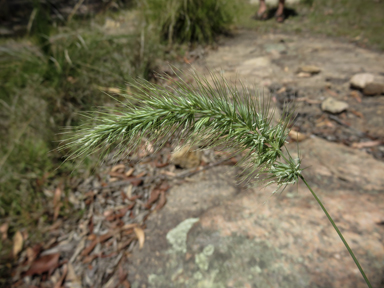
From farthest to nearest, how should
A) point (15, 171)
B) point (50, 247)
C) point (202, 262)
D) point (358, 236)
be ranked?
point (15, 171)
point (50, 247)
point (202, 262)
point (358, 236)

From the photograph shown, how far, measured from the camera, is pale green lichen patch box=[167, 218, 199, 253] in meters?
1.81

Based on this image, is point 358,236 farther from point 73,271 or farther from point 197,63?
point 197,63

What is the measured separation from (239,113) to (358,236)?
1262 millimetres

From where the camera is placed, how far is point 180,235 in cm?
188

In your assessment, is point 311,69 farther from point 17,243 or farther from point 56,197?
point 17,243

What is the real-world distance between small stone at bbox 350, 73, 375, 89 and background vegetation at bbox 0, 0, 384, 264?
4.21 feet

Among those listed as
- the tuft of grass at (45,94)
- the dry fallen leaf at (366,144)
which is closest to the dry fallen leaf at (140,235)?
the tuft of grass at (45,94)

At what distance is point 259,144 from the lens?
0.92 m

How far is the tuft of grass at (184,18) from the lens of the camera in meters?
4.14

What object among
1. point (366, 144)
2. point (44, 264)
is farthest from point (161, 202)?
point (366, 144)

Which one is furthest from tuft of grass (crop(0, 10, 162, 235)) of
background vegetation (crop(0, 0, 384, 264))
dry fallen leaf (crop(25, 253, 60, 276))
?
dry fallen leaf (crop(25, 253, 60, 276))

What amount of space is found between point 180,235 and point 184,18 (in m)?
3.71

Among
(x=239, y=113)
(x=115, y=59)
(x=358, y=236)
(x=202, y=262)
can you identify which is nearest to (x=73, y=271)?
(x=202, y=262)

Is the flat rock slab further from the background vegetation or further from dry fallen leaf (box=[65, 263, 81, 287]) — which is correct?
the background vegetation
